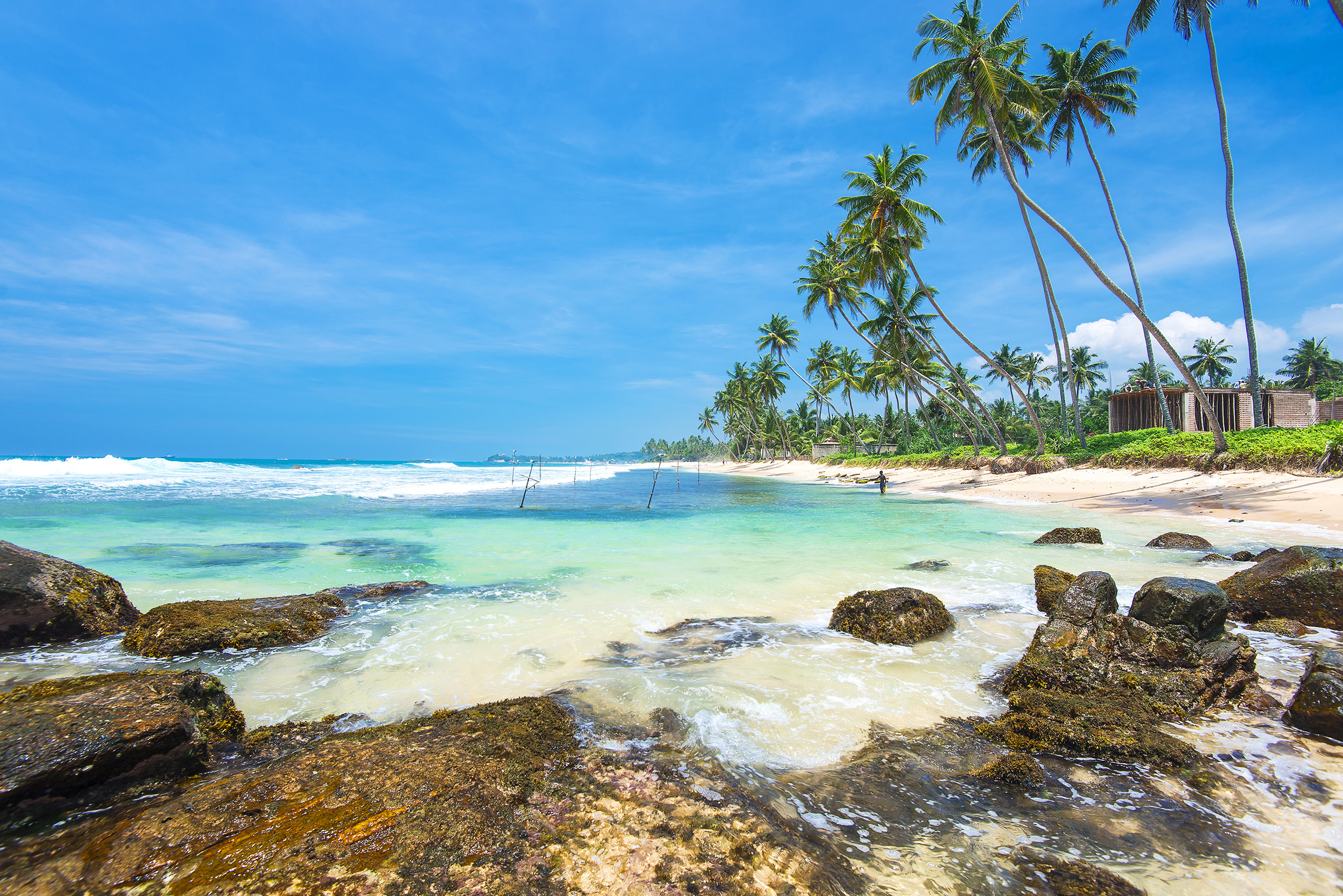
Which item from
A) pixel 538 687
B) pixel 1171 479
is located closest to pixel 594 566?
pixel 538 687

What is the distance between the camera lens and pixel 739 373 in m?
87.2

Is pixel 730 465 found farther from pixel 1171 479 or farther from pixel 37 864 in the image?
pixel 37 864

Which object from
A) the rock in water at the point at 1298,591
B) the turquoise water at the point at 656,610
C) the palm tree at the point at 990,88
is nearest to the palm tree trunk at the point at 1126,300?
the palm tree at the point at 990,88

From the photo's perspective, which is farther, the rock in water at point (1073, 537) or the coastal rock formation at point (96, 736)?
the rock in water at point (1073, 537)

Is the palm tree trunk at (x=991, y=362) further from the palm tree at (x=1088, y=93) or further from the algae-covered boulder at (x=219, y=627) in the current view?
the algae-covered boulder at (x=219, y=627)

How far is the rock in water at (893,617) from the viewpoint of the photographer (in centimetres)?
648

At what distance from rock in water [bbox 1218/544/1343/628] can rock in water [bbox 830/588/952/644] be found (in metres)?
3.56

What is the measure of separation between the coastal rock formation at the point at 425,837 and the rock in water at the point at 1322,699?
12.9ft

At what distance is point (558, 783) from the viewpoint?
3.20m

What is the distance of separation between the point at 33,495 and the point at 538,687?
35887 mm

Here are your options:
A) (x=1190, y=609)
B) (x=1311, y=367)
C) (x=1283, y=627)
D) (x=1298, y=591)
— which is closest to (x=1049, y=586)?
(x=1283, y=627)

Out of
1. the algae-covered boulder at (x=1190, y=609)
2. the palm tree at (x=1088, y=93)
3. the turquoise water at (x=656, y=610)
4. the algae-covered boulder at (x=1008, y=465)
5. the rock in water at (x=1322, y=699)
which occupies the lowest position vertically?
the turquoise water at (x=656, y=610)

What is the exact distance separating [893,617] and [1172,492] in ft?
69.4

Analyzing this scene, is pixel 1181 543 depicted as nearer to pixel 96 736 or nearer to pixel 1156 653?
pixel 1156 653
